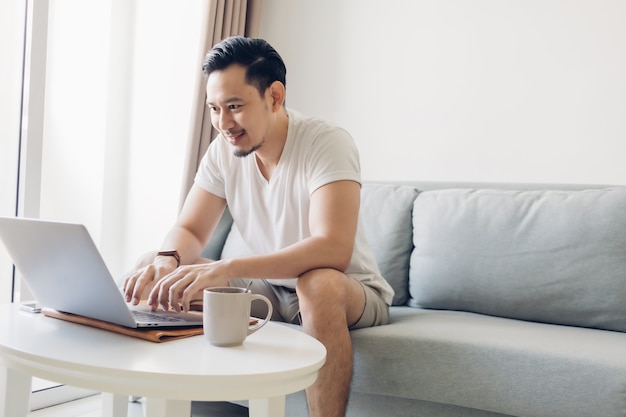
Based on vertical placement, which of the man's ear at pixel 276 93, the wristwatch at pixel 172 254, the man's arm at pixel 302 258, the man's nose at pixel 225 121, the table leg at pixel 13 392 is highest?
the man's ear at pixel 276 93

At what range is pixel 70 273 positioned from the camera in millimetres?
1070

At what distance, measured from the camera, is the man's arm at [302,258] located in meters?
1.18

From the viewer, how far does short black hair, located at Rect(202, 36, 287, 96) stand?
1596mm

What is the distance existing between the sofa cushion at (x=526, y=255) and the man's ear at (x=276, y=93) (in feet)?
1.98

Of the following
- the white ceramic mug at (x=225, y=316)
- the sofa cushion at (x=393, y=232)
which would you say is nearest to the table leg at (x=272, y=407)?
the white ceramic mug at (x=225, y=316)

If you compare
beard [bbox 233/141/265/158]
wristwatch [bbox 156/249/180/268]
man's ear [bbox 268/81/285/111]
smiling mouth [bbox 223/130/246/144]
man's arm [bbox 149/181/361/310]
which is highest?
man's ear [bbox 268/81/285/111]

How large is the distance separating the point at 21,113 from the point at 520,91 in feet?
5.83

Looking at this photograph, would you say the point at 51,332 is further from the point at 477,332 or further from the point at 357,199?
the point at 477,332

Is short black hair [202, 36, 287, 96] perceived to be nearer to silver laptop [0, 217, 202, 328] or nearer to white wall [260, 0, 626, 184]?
silver laptop [0, 217, 202, 328]

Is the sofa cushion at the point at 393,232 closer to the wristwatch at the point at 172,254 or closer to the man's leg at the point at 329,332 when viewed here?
the man's leg at the point at 329,332

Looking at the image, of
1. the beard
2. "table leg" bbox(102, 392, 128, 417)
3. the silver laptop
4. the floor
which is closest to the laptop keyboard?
the silver laptop

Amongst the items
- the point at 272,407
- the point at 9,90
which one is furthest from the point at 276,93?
the point at 9,90

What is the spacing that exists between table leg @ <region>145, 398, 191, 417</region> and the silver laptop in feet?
0.63

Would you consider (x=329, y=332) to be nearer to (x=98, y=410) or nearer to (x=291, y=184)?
(x=291, y=184)
